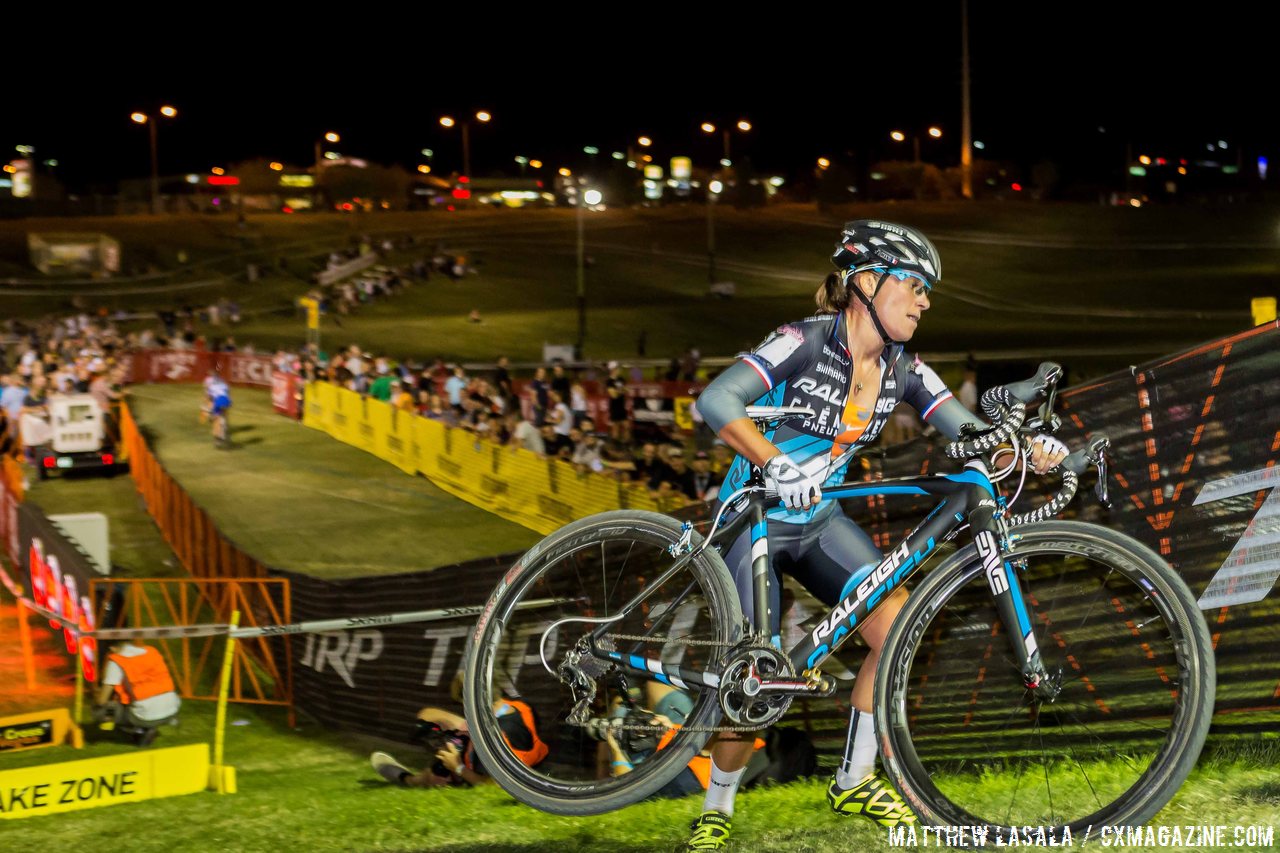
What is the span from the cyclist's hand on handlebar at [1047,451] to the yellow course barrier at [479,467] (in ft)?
38.2

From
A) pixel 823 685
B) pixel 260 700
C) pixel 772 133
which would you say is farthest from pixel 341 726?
pixel 772 133

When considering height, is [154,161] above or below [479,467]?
above

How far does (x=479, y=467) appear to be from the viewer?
2345cm

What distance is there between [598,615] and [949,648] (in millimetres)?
1684

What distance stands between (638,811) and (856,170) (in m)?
119

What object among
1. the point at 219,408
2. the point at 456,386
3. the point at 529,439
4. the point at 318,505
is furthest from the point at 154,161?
the point at 529,439

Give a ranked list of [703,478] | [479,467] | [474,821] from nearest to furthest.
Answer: [474,821] < [703,478] < [479,467]

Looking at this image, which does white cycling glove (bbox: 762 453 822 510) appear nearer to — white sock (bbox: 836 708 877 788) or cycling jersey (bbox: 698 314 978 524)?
cycling jersey (bbox: 698 314 978 524)

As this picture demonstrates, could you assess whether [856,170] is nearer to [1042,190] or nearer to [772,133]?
[1042,190]

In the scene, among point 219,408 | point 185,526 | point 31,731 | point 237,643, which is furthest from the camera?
point 219,408

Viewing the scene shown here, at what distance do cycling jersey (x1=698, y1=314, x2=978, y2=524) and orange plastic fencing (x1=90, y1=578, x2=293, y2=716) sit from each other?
26.8ft

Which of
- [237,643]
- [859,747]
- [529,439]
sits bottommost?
[237,643]

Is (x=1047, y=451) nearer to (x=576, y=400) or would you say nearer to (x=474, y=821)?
(x=474, y=821)

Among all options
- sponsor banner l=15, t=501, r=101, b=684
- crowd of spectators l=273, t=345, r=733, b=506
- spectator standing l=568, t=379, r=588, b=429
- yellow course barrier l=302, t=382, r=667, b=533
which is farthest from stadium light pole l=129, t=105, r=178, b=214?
sponsor banner l=15, t=501, r=101, b=684
